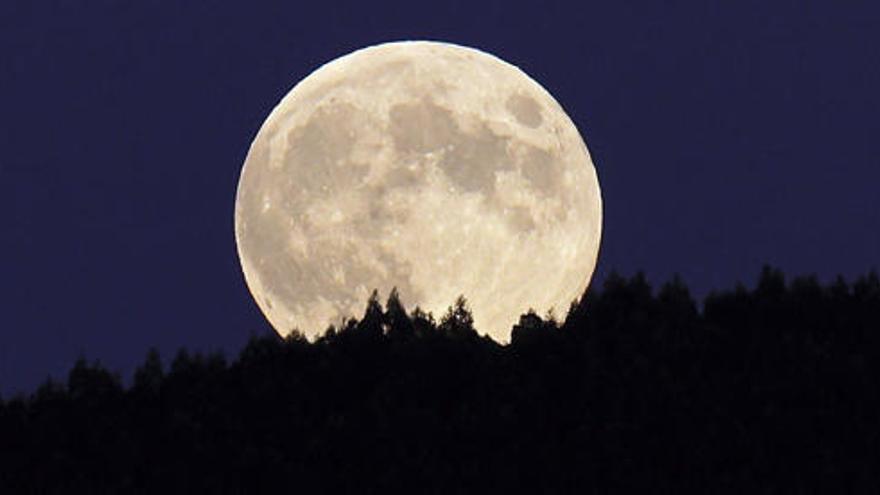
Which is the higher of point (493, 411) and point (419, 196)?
point (419, 196)

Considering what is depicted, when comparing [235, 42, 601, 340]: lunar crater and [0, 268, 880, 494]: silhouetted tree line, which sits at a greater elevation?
[235, 42, 601, 340]: lunar crater

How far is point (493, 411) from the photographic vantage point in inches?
692

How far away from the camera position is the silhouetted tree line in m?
17.0

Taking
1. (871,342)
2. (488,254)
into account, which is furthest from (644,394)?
(488,254)

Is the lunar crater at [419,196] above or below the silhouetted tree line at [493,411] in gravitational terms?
above

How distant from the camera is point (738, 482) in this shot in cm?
1666

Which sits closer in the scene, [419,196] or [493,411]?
[493,411]

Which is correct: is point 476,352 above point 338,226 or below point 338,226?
below

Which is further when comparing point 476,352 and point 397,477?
point 476,352

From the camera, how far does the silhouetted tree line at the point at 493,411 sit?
17.0 meters

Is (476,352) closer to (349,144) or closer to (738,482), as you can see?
(738,482)

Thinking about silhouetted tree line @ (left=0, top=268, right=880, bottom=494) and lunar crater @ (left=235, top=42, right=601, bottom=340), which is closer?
silhouetted tree line @ (left=0, top=268, right=880, bottom=494)

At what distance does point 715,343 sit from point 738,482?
260cm

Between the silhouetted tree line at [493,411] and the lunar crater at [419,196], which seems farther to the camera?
the lunar crater at [419,196]
